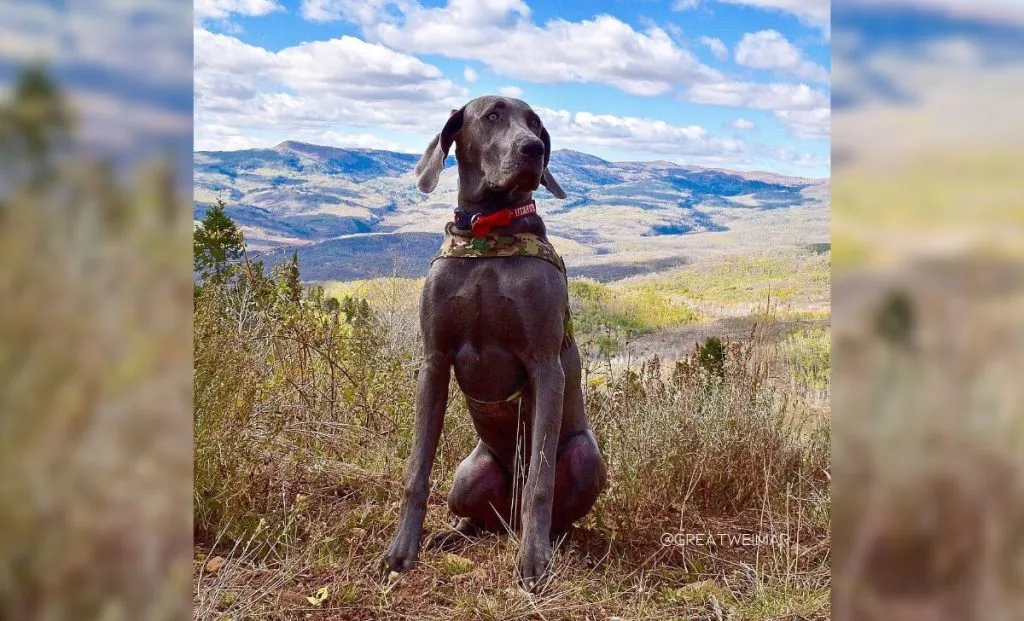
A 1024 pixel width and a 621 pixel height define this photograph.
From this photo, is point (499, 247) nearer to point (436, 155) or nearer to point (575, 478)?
point (436, 155)

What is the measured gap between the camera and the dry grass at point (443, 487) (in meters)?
3.53

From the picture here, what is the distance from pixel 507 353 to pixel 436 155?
965 mm

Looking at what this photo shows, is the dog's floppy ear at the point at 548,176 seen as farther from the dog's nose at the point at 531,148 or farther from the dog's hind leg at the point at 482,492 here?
the dog's hind leg at the point at 482,492

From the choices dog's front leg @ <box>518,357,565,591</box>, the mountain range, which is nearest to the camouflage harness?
dog's front leg @ <box>518,357,565,591</box>

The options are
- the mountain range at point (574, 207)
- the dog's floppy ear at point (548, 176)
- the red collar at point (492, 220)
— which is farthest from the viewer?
the mountain range at point (574, 207)

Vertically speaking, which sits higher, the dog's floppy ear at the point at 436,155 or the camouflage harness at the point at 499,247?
the dog's floppy ear at the point at 436,155

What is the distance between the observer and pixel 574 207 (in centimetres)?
2656

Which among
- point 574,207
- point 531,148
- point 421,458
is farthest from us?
point 574,207

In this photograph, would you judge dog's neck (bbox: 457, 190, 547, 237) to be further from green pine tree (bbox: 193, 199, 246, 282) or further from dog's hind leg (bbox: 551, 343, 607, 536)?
green pine tree (bbox: 193, 199, 246, 282)

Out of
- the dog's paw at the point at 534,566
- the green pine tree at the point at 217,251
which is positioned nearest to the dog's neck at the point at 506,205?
the dog's paw at the point at 534,566
